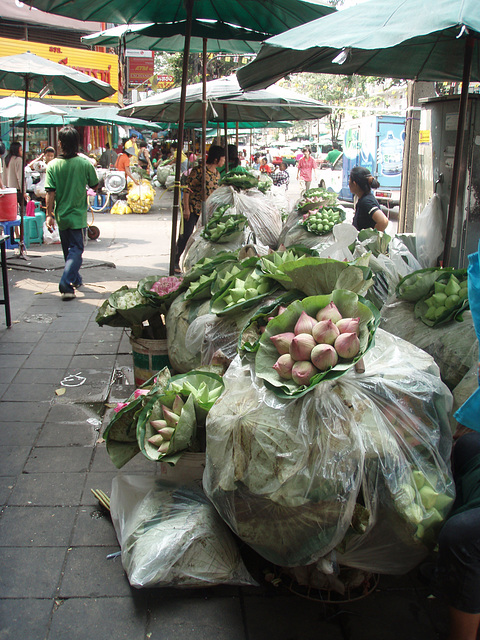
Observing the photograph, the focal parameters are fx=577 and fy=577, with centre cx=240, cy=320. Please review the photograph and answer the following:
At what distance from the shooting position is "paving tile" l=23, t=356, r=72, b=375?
4711 mm

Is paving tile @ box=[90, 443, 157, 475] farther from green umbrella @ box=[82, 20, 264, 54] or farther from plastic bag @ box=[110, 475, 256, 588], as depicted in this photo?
green umbrella @ box=[82, 20, 264, 54]

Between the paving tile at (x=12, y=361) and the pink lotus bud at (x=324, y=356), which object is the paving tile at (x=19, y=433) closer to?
the paving tile at (x=12, y=361)

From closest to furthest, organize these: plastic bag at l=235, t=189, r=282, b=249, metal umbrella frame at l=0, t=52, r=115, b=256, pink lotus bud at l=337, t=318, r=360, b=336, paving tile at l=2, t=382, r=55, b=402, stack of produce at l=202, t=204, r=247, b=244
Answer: pink lotus bud at l=337, t=318, r=360, b=336, paving tile at l=2, t=382, r=55, b=402, stack of produce at l=202, t=204, r=247, b=244, plastic bag at l=235, t=189, r=282, b=249, metal umbrella frame at l=0, t=52, r=115, b=256

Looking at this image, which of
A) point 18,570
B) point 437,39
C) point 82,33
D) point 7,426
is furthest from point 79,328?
point 82,33

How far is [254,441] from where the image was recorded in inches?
78.4

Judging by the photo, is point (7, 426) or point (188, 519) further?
point (7, 426)

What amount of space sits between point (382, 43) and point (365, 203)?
3.07 metres

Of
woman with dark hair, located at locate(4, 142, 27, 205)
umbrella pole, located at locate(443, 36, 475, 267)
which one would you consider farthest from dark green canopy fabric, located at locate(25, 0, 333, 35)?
woman with dark hair, located at locate(4, 142, 27, 205)

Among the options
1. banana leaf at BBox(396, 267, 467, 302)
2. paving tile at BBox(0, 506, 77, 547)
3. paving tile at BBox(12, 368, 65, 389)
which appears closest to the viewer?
paving tile at BBox(0, 506, 77, 547)

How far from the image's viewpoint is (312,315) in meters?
2.20

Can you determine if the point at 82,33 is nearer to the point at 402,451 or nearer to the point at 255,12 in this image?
the point at 255,12

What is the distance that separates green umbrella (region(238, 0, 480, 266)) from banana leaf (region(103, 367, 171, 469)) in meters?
1.84

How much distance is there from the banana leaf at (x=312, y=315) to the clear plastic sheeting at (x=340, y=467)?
0.21ft

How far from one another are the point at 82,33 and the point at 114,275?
16.1 m
